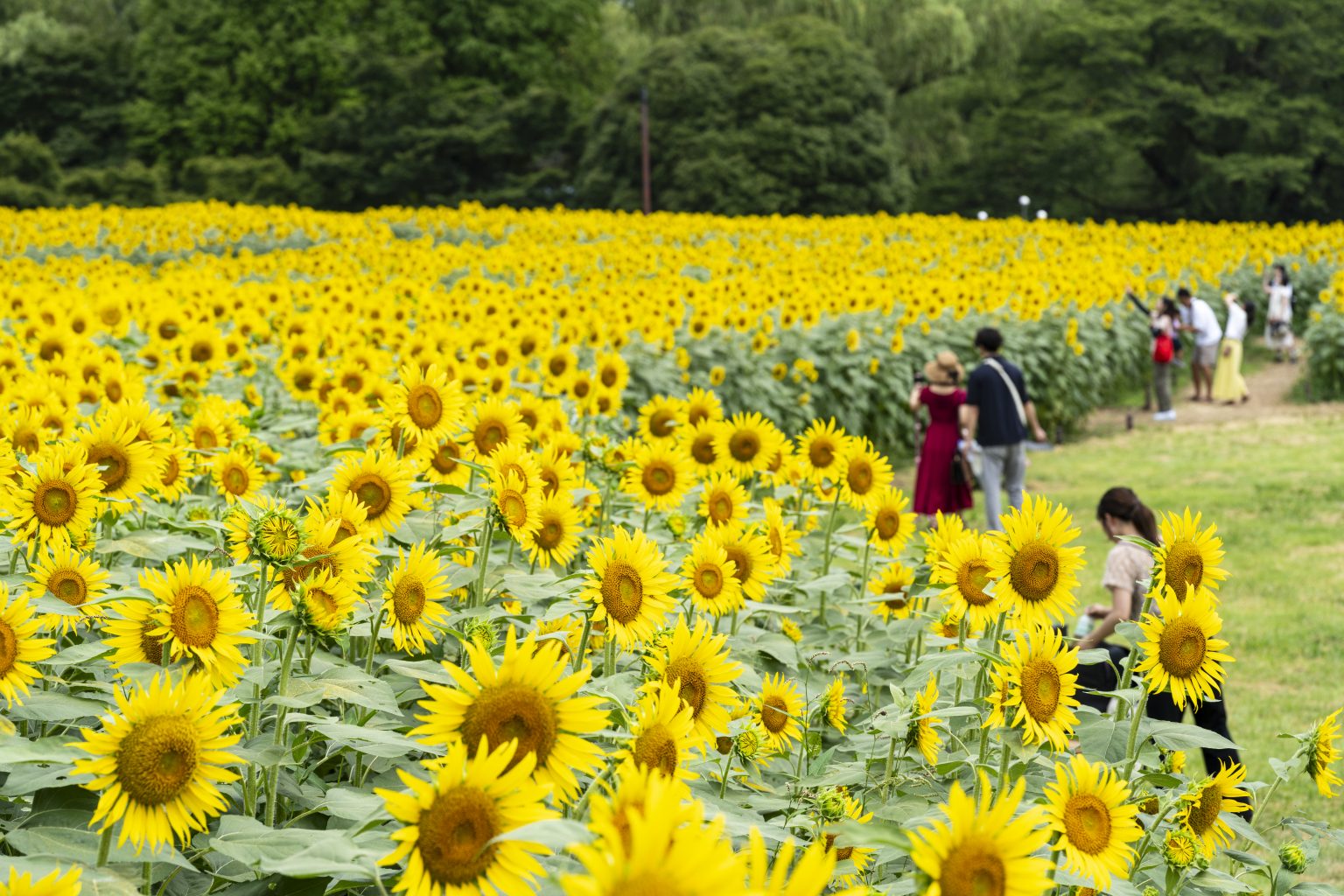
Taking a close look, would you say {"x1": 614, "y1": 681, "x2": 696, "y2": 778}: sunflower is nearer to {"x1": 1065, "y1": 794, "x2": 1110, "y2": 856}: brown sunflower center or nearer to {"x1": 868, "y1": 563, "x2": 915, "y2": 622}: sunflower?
{"x1": 1065, "y1": 794, "x2": 1110, "y2": 856}: brown sunflower center

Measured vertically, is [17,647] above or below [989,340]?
above

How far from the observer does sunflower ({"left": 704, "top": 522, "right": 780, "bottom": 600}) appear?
3186mm

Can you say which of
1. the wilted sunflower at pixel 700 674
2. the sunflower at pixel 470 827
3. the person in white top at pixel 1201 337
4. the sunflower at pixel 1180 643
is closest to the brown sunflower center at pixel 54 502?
the wilted sunflower at pixel 700 674

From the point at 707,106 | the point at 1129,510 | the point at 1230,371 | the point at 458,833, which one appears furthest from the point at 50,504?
the point at 707,106

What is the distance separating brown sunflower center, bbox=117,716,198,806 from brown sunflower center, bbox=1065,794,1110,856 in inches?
47.8

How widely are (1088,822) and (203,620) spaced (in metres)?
1.33

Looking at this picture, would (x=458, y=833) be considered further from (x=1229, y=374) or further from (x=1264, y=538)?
(x=1229, y=374)

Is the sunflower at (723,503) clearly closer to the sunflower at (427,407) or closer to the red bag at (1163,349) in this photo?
the sunflower at (427,407)

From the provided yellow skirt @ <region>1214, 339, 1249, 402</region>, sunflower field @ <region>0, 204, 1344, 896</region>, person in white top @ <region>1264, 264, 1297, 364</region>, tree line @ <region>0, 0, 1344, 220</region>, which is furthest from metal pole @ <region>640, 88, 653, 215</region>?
sunflower field @ <region>0, 204, 1344, 896</region>

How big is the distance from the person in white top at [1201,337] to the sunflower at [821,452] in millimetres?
13560

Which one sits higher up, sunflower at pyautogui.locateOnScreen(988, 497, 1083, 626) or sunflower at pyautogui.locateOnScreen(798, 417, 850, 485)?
sunflower at pyautogui.locateOnScreen(988, 497, 1083, 626)

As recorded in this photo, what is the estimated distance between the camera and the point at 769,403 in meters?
11.6

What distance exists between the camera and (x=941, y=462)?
33.3 ft

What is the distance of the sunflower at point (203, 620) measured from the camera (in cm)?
214
